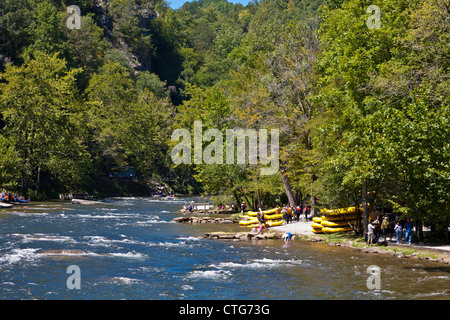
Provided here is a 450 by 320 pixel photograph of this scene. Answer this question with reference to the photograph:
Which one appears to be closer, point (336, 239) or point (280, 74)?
point (336, 239)

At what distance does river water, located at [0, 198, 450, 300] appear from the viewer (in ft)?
65.4

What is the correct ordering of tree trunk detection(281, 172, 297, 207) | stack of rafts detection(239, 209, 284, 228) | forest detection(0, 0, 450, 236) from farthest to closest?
tree trunk detection(281, 172, 297, 207)
stack of rafts detection(239, 209, 284, 228)
forest detection(0, 0, 450, 236)

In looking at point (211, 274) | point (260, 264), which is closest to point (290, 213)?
point (260, 264)

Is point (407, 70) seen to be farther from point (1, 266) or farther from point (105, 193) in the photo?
point (105, 193)

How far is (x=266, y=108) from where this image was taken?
158 feet

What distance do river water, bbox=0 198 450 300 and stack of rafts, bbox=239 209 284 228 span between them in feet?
27.2

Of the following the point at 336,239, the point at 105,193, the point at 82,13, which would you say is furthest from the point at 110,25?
the point at 336,239

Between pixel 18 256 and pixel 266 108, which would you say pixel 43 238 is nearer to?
pixel 18 256

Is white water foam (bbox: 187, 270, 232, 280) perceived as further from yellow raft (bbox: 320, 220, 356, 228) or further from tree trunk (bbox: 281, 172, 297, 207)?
tree trunk (bbox: 281, 172, 297, 207)

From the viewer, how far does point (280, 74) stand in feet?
163

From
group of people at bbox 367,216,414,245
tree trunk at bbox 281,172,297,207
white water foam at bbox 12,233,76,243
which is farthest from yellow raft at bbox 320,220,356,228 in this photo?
white water foam at bbox 12,233,76,243

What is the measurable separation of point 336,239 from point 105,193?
6353 cm

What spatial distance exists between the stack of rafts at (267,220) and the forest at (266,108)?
3218mm

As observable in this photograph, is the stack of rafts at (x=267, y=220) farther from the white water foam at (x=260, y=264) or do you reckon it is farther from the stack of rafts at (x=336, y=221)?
the white water foam at (x=260, y=264)
